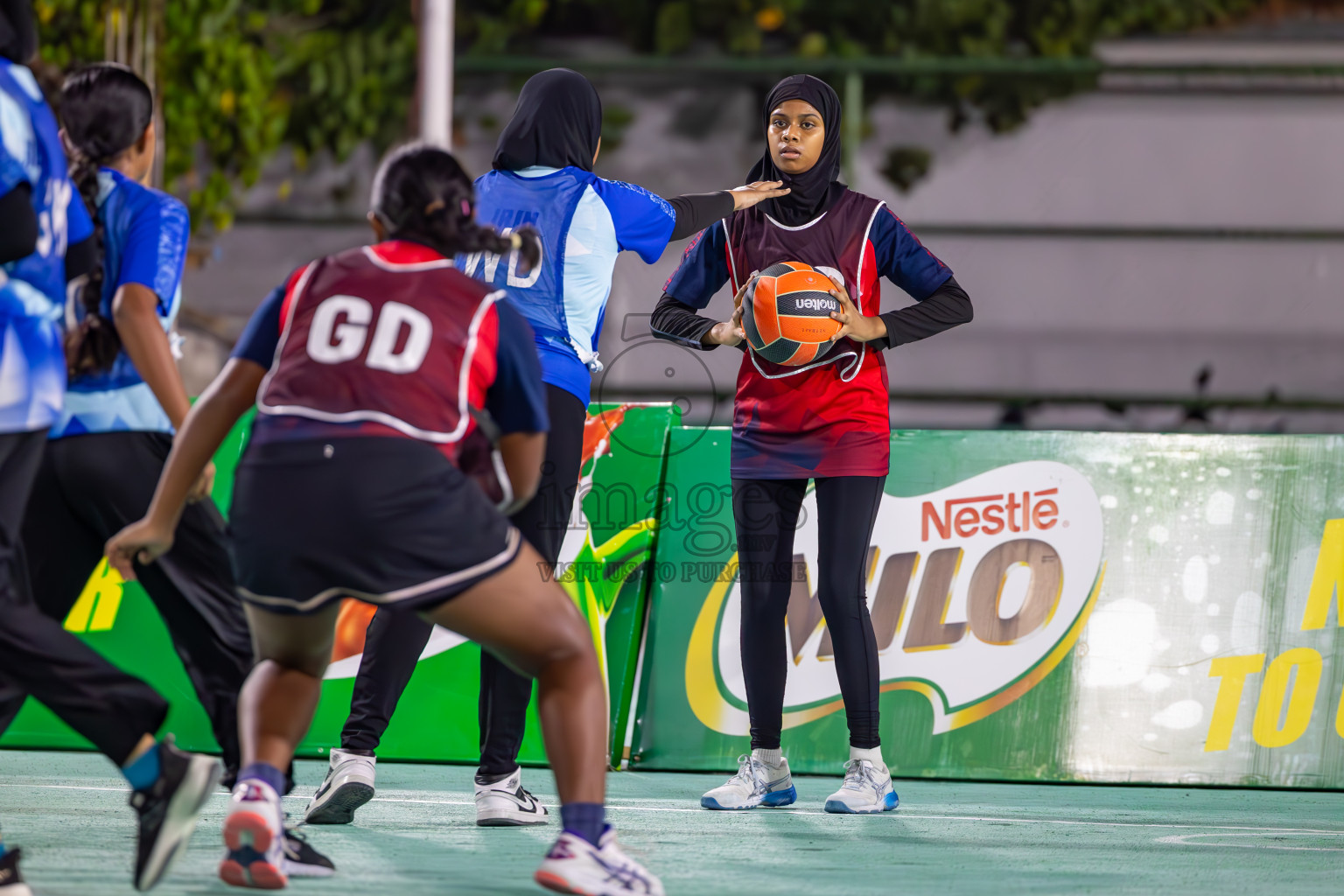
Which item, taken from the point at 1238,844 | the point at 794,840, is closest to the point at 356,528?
the point at 794,840

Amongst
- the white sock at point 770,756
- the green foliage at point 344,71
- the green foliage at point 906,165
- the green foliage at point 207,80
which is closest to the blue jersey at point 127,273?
the white sock at point 770,756

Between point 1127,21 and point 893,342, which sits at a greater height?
point 1127,21

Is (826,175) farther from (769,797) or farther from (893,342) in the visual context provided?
(769,797)

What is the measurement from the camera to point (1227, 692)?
16.1ft

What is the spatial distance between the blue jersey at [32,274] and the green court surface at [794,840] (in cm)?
108

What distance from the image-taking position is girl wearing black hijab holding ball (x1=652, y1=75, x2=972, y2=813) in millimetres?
4281

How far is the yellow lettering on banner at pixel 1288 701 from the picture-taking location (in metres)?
4.86

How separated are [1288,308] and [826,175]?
7006 millimetres

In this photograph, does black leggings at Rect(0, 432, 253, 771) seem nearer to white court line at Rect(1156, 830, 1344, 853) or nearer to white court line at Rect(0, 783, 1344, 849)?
white court line at Rect(0, 783, 1344, 849)

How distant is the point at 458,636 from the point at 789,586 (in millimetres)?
1365

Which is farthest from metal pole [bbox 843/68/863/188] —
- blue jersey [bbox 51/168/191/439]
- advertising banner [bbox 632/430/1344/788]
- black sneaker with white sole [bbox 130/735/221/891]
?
black sneaker with white sole [bbox 130/735/221/891]

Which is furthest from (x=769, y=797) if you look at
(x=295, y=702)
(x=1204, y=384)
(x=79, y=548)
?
(x=1204, y=384)

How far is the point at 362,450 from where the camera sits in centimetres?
262

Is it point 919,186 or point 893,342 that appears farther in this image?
point 919,186
